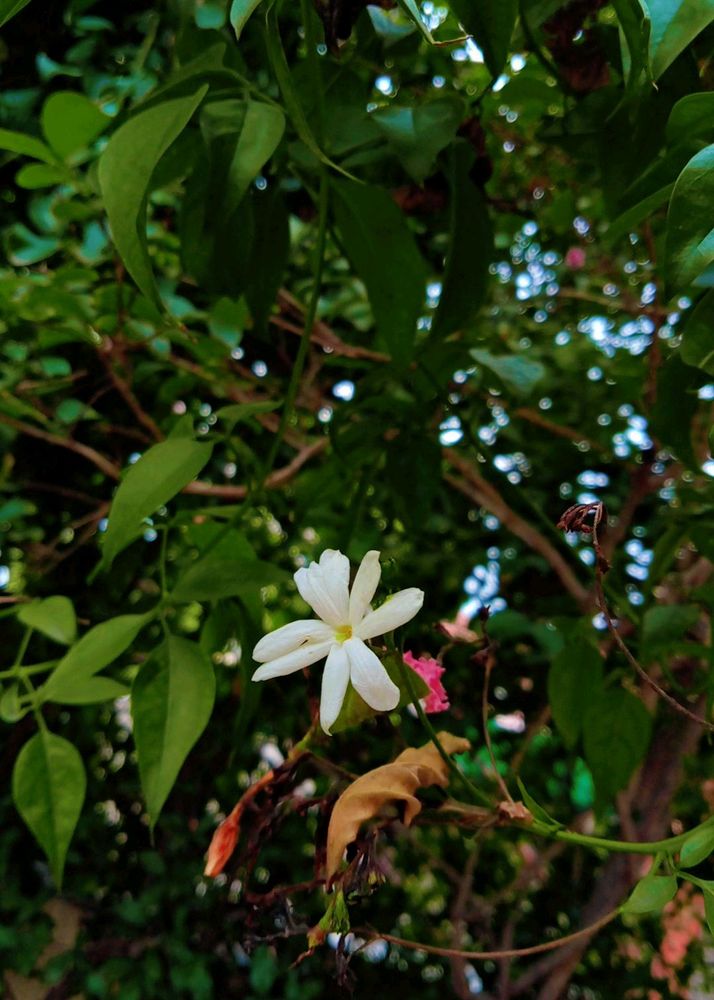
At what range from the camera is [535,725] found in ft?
2.70

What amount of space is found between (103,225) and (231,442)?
25 centimetres

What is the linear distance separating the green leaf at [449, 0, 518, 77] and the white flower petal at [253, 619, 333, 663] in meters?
0.20

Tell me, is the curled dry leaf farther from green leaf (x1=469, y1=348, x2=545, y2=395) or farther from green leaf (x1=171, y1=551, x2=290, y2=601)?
green leaf (x1=469, y1=348, x2=545, y2=395)

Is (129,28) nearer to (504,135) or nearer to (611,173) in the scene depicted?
(504,135)

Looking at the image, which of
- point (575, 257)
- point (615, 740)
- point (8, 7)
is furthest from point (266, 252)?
point (575, 257)

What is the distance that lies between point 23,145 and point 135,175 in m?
0.16

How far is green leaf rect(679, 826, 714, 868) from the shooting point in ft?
0.90

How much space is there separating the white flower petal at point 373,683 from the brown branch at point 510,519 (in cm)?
46

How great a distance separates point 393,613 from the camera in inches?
10.9

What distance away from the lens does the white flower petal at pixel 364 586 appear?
0.28 m

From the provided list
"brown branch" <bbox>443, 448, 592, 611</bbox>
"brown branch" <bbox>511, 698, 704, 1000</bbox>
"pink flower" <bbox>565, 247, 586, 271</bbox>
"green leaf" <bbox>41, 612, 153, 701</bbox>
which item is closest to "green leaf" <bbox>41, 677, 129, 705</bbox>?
"green leaf" <bbox>41, 612, 153, 701</bbox>

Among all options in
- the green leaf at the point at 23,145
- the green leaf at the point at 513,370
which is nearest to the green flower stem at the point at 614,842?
the green leaf at the point at 513,370

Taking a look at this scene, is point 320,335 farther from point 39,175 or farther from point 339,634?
point 339,634

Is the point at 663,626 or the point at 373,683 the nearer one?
the point at 373,683
